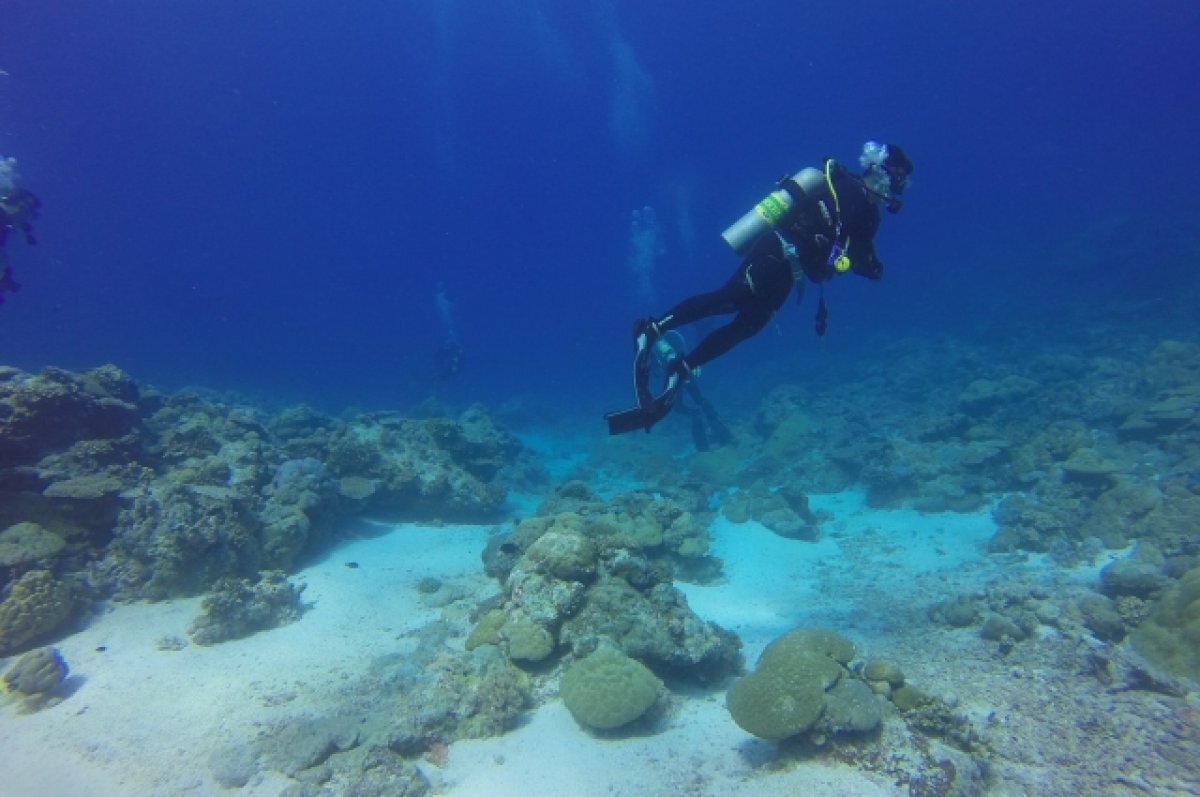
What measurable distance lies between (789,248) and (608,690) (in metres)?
5.59

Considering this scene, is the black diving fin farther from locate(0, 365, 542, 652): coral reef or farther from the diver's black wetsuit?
locate(0, 365, 542, 652): coral reef

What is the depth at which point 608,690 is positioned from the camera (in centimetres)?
583

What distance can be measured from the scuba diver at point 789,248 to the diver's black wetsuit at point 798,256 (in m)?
0.01

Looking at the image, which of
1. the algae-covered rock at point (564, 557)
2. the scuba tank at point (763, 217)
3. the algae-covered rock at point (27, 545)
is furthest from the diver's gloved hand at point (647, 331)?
the algae-covered rock at point (27, 545)

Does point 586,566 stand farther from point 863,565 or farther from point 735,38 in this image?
point 735,38

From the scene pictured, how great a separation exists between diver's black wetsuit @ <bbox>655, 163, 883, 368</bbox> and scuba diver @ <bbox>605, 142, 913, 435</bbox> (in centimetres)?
1

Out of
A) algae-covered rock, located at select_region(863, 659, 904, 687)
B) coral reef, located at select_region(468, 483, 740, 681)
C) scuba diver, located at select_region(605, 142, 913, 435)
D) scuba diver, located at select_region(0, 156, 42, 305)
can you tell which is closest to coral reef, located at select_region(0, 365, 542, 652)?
scuba diver, located at select_region(0, 156, 42, 305)

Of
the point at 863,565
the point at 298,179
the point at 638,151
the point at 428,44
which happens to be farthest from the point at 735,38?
the point at 863,565

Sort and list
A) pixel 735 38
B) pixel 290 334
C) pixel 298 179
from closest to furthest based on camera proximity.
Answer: pixel 290 334, pixel 735 38, pixel 298 179

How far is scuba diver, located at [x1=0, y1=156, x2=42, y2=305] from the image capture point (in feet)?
40.7

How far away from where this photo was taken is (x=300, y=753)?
5.61m

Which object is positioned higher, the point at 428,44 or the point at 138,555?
the point at 428,44

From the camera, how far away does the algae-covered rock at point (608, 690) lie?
5.68 metres

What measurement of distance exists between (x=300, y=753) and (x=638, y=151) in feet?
563
